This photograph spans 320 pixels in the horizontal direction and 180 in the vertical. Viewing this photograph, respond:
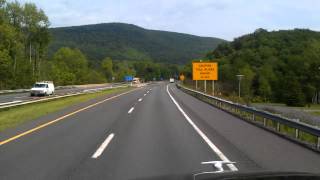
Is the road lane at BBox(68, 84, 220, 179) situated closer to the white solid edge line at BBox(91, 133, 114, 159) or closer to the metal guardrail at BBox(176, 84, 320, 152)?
the white solid edge line at BBox(91, 133, 114, 159)

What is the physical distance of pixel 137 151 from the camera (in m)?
11.5

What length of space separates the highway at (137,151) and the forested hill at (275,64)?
80.9 metres

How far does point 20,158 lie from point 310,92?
112850 millimetres

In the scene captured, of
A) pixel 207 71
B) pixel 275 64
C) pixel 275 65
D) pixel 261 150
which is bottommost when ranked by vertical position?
pixel 261 150

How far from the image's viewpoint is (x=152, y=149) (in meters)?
11.9

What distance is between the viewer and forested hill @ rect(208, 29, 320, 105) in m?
117

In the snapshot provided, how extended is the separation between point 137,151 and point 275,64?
13348 centimetres

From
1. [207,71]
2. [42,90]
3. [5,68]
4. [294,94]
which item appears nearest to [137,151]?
[207,71]

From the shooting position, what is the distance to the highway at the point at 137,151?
9047mm

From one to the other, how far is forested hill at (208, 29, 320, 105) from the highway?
265 feet

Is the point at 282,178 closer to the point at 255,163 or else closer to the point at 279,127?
the point at 255,163

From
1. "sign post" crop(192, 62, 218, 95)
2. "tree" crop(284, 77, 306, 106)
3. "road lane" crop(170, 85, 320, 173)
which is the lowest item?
"tree" crop(284, 77, 306, 106)

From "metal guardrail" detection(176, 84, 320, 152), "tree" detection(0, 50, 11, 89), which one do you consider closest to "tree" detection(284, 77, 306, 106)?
"tree" detection(0, 50, 11, 89)

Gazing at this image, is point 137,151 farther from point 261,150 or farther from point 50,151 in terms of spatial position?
point 261,150
